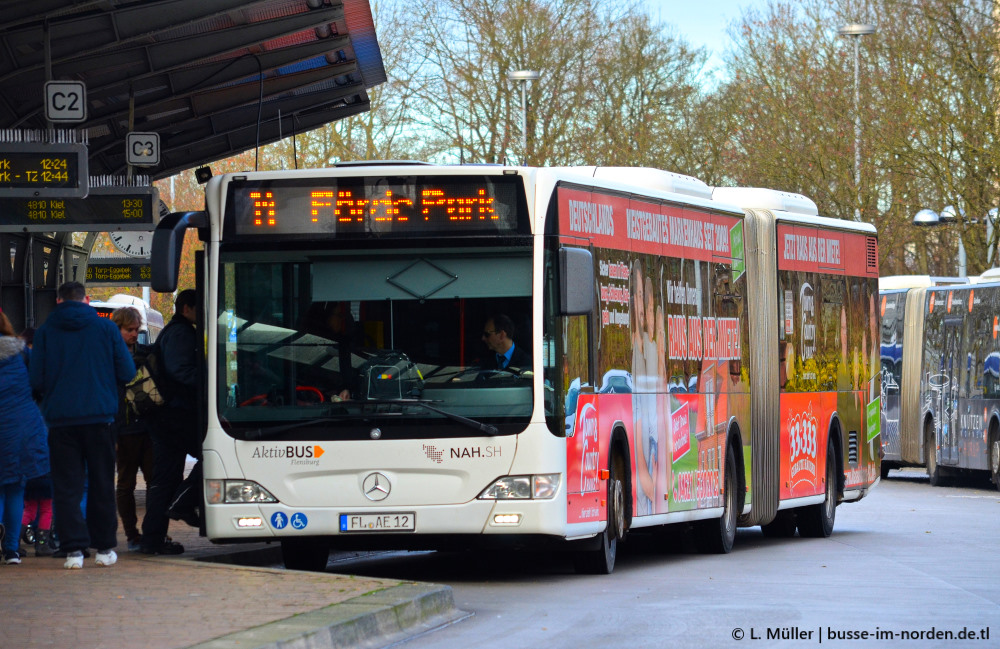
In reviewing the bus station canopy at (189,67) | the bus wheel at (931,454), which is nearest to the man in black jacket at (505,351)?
the bus station canopy at (189,67)

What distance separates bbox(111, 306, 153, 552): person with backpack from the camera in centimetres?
1430

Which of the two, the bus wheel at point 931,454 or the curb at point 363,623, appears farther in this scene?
the bus wheel at point 931,454

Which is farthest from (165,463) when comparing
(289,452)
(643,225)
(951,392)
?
(951,392)

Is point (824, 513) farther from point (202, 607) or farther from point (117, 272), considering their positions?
point (117, 272)

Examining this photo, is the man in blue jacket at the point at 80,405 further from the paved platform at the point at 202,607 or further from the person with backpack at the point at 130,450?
the person with backpack at the point at 130,450

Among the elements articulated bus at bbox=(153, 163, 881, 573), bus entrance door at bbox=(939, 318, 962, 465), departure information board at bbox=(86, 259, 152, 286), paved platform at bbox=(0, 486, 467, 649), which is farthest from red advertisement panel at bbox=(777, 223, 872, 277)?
bus entrance door at bbox=(939, 318, 962, 465)

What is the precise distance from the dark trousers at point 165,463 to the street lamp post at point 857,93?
30.0 metres

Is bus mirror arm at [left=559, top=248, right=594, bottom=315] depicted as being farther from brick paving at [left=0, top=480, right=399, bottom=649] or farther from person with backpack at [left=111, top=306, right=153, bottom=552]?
person with backpack at [left=111, top=306, right=153, bottom=552]

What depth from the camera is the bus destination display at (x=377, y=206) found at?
12.5 meters

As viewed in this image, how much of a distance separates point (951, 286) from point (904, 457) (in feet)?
10.1

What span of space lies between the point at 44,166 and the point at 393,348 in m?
5.53

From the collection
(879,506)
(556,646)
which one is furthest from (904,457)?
(556,646)

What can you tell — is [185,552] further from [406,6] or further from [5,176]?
[406,6]

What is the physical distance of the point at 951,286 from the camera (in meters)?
31.6
